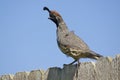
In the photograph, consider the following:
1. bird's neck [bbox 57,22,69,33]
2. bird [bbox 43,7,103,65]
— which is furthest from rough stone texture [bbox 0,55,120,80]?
bird's neck [bbox 57,22,69,33]

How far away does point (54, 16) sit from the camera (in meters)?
6.34

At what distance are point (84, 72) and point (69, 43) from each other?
103 centimetres

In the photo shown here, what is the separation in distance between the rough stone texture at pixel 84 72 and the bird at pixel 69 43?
43 cm

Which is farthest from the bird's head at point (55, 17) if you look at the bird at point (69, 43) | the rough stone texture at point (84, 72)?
the rough stone texture at point (84, 72)

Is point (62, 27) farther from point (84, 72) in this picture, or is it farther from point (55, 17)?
point (84, 72)

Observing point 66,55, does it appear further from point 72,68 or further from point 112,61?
point 112,61

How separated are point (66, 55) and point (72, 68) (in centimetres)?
83

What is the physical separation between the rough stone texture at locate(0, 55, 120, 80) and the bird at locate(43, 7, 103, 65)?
1.42ft

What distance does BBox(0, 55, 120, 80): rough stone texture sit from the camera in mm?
4660

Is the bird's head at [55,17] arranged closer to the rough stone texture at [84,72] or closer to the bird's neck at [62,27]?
the bird's neck at [62,27]

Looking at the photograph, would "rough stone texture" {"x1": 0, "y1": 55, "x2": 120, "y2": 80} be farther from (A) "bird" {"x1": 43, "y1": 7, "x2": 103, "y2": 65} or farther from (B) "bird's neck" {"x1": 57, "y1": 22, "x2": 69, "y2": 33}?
(B) "bird's neck" {"x1": 57, "y1": 22, "x2": 69, "y2": 33}

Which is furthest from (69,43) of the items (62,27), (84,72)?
(84,72)

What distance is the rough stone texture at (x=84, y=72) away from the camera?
15.3 ft

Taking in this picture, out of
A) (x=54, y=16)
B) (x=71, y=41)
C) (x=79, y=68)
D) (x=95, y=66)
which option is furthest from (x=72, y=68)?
(x=54, y=16)
